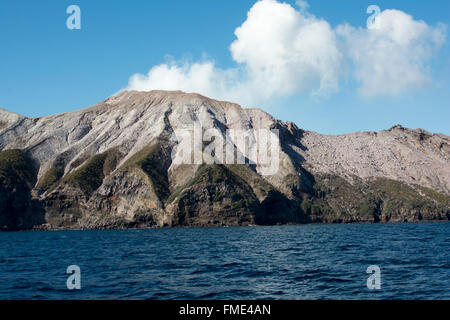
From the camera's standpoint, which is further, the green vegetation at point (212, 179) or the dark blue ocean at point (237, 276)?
the green vegetation at point (212, 179)

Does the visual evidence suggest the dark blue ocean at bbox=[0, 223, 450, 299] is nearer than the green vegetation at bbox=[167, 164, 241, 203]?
Yes

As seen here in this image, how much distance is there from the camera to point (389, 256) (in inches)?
1832

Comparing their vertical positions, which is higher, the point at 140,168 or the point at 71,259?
the point at 140,168

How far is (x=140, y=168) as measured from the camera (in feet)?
655

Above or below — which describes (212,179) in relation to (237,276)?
above

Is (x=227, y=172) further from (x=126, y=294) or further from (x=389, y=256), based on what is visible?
(x=126, y=294)

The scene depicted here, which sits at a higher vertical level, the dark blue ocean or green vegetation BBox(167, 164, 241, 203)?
green vegetation BBox(167, 164, 241, 203)

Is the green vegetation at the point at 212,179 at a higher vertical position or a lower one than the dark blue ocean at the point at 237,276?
higher

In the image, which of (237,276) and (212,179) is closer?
(237,276)
